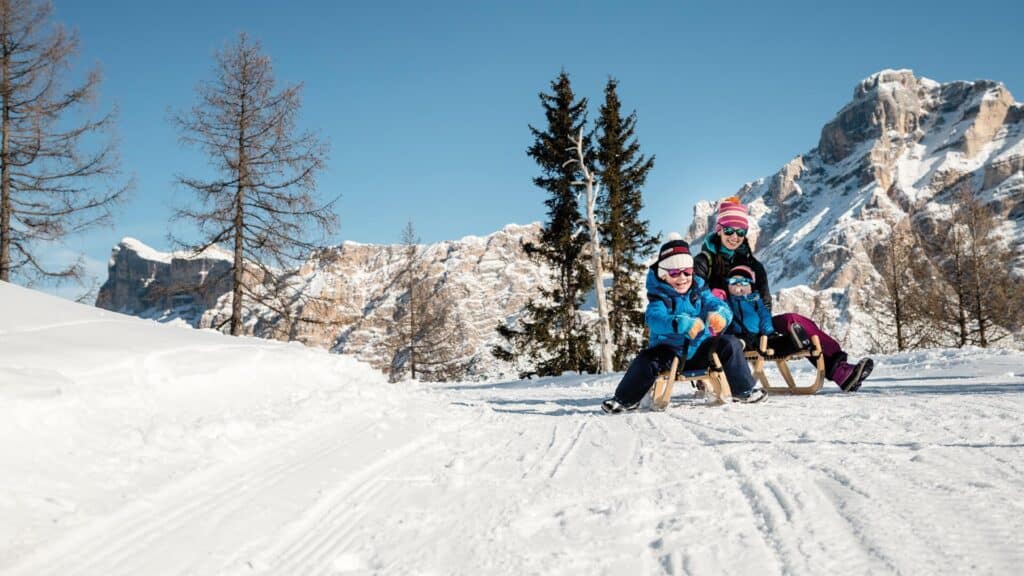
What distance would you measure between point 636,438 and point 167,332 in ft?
18.4

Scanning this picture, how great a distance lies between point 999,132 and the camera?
192 m

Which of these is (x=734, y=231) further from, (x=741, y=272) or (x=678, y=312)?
(x=678, y=312)

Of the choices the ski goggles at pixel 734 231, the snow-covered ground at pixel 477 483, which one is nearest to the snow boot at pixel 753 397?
the snow-covered ground at pixel 477 483

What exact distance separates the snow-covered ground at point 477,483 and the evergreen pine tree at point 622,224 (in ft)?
44.3

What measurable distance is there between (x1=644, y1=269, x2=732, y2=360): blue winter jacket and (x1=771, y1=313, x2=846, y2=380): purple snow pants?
91 cm

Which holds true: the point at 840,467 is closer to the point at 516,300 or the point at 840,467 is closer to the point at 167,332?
the point at 167,332

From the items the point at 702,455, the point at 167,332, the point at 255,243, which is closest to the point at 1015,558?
the point at 702,455

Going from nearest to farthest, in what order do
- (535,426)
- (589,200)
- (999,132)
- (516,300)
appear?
(535,426)
(589,200)
(516,300)
(999,132)

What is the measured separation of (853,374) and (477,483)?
4620mm

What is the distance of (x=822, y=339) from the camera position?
5.88 metres

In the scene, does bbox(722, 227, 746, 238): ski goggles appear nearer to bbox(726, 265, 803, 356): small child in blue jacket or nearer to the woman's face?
the woman's face

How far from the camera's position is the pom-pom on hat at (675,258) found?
518cm

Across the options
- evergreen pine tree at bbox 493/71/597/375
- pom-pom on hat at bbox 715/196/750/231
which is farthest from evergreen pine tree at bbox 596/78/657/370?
pom-pom on hat at bbox 715/196/750/231

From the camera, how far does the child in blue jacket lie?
5109mm
